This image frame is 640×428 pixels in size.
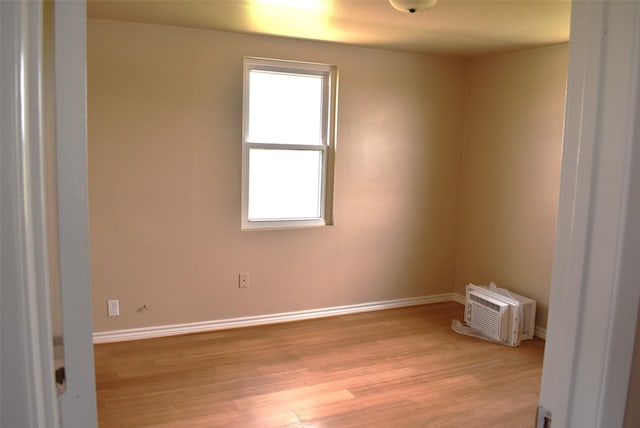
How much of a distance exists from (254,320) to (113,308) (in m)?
1.11

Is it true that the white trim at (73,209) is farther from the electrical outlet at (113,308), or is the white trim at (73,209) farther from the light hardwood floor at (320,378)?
the electrical outlet at (113,308)

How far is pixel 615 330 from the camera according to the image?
812 millimetres

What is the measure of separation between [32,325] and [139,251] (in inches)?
133

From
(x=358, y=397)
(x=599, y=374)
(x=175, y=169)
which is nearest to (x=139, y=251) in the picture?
(x=175, y=169)

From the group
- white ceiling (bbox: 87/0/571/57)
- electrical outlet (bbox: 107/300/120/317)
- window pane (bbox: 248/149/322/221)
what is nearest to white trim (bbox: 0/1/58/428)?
white ceiling (bbox: 87/0/571/57)

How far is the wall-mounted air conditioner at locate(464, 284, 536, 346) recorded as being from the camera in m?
3.96

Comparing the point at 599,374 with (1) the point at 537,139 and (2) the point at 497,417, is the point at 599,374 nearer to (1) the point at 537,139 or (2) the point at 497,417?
(2) the point at 497,417

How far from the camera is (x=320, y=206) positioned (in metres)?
4.42

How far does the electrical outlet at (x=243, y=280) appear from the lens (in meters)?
4.16

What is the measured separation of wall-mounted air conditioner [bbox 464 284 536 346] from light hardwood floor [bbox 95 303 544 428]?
11cm

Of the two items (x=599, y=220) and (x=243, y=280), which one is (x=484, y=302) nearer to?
(x=243, y=280)

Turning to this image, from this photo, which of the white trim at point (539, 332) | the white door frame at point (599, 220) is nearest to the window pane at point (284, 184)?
the white trim at point (539, 332)

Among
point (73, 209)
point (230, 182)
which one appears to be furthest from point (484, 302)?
point (73, 209)

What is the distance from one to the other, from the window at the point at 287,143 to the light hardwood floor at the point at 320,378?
3.21 ft
